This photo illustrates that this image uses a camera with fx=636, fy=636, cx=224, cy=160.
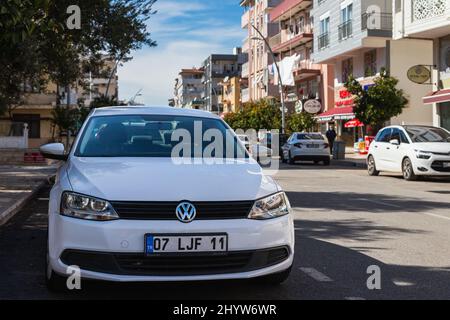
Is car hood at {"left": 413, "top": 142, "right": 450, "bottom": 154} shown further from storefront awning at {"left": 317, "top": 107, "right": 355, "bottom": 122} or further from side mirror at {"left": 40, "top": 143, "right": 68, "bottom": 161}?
storefront awning at {"left": 317, "top": 107, "right": 355, "bottom": 122}

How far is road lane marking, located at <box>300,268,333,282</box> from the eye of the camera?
5.77 meters

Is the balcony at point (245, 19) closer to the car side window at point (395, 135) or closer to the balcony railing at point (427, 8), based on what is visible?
the balcony railing at point (427, 8)

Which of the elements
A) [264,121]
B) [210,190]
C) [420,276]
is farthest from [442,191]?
[264,121]

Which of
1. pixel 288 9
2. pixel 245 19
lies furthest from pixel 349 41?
pixel 245 19

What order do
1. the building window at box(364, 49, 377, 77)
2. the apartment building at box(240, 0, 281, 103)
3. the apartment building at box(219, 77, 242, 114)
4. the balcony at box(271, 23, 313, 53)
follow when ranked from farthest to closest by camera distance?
the apartment building at box(219, 77, 242, 114) < the apartment building at box(240, 0, 281, 103) < the balcony at box(271, 23, 313, 53) < the building window at box(364, 49, 377, 77)

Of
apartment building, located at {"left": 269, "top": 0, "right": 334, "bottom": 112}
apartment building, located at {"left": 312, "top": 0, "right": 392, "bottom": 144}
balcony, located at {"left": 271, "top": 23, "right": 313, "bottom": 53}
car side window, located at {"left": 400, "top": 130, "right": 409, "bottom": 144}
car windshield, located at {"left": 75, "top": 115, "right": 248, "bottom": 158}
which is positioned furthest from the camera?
balcony, located at {"left": 271, "top": 23, "right": 313, "bottom": 53}

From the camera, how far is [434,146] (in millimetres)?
17375

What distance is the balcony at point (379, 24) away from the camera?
34.0 meters

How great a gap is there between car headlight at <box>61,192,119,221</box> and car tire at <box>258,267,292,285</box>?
1451 millimetres

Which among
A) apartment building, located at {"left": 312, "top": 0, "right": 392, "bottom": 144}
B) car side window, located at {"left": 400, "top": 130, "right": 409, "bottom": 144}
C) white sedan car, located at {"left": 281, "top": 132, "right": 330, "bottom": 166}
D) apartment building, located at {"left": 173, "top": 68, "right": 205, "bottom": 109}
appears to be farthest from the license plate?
apartment building, located at {"left": 173, "top": 68, "right": 205, "bottom": 109}

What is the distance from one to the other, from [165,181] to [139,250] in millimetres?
584

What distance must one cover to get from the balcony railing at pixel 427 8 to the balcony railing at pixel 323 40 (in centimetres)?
1372

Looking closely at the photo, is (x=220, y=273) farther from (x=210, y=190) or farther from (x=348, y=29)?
(x=348, y=29)

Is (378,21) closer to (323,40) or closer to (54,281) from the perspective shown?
(323,40)
